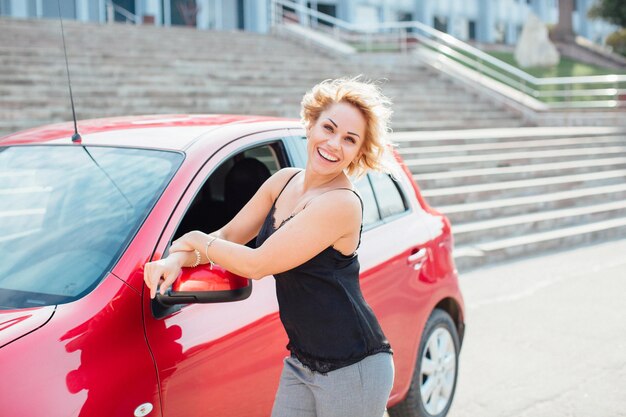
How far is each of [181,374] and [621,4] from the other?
38041mm

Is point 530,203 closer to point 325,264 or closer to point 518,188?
point 518,188

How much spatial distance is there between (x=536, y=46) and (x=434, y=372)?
88.1ft

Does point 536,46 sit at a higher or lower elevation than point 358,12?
lower

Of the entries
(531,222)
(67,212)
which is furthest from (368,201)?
(531,222)

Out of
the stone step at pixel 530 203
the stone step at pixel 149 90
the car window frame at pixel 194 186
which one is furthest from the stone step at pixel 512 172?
the car window frame at pixel 194 186

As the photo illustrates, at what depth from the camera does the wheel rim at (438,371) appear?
4.01 meters

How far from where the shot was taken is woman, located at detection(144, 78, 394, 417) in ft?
7.38

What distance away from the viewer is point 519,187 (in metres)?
11.9

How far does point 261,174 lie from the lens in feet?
11.9

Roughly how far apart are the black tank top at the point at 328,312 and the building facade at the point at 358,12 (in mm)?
18453

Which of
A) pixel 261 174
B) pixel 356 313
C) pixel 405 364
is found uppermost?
pixel 261 174

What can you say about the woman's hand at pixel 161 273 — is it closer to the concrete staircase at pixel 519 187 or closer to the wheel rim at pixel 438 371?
the wheel rim at pixel 438 371

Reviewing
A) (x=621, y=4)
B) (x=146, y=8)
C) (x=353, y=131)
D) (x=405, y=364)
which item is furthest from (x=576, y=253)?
(x=621, y=4)

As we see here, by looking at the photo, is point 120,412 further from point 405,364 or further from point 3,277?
point 405,364
